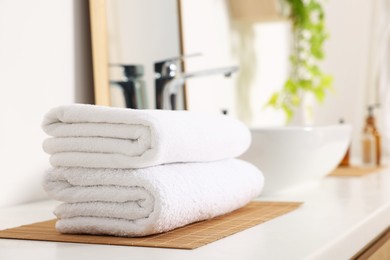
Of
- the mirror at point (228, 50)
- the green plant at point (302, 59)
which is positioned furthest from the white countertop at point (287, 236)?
the green plant at point (302, 59)

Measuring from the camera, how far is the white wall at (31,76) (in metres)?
1.44

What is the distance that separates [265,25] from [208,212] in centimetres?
169

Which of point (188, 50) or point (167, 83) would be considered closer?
point (167, 83)

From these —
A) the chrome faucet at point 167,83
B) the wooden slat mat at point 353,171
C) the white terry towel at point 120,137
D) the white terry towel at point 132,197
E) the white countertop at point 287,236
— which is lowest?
the wooden slat mat at point 353,171

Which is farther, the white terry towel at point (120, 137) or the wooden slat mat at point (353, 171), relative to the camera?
the wooden slat mat at point (353, 171)

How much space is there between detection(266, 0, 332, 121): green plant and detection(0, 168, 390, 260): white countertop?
45.2 inches

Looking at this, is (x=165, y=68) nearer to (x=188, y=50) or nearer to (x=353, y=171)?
(x=188, y=50)

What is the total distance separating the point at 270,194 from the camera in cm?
166

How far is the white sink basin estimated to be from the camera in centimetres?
164

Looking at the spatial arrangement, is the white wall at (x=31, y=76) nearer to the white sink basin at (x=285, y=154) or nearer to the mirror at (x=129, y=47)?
the mirror at (x=129, y=47)

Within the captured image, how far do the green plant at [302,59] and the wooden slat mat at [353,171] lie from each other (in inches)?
17.5

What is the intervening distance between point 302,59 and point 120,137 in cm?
191

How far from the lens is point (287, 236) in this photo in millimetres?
1079

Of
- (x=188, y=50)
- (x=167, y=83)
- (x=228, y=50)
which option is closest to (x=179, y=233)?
(x=167, y=83)
